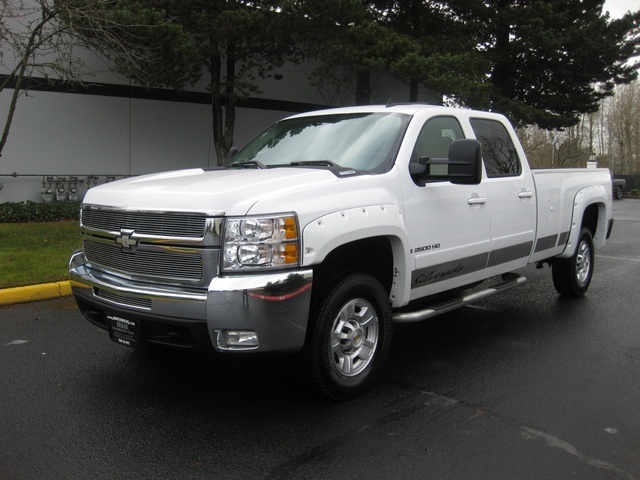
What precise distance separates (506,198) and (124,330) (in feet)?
11.9

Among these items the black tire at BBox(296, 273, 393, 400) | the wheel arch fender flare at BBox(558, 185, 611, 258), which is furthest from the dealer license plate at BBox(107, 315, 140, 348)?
the wheel arch fender flare at BBox(558, 185, 611, 258)

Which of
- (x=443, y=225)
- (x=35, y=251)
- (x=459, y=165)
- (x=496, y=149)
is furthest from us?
(x=35, y=251)

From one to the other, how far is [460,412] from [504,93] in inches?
820

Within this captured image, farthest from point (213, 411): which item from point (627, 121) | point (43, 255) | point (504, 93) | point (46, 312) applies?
point (627, 121)

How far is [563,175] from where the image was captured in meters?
6.80

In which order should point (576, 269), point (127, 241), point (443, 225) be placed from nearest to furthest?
point (127, 241), point (443, 225), point (576, 269)

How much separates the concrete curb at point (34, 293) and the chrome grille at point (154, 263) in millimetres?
3191

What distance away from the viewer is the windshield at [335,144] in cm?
472

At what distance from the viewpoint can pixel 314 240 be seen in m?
3.76

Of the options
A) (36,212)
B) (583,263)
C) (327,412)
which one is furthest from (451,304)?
(36,212)

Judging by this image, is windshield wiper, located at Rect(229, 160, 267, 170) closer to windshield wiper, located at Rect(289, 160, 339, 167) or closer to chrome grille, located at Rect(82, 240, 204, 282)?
windshield wiper, located at Rect(289, 160, 339, 167)

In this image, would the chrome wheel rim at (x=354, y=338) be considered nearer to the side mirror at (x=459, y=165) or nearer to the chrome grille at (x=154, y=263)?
the chrome grille at (x=154, y=263)

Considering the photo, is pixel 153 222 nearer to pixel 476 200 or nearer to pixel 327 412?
pixel 327 412

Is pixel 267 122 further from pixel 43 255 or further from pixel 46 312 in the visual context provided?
pixel 46 312
